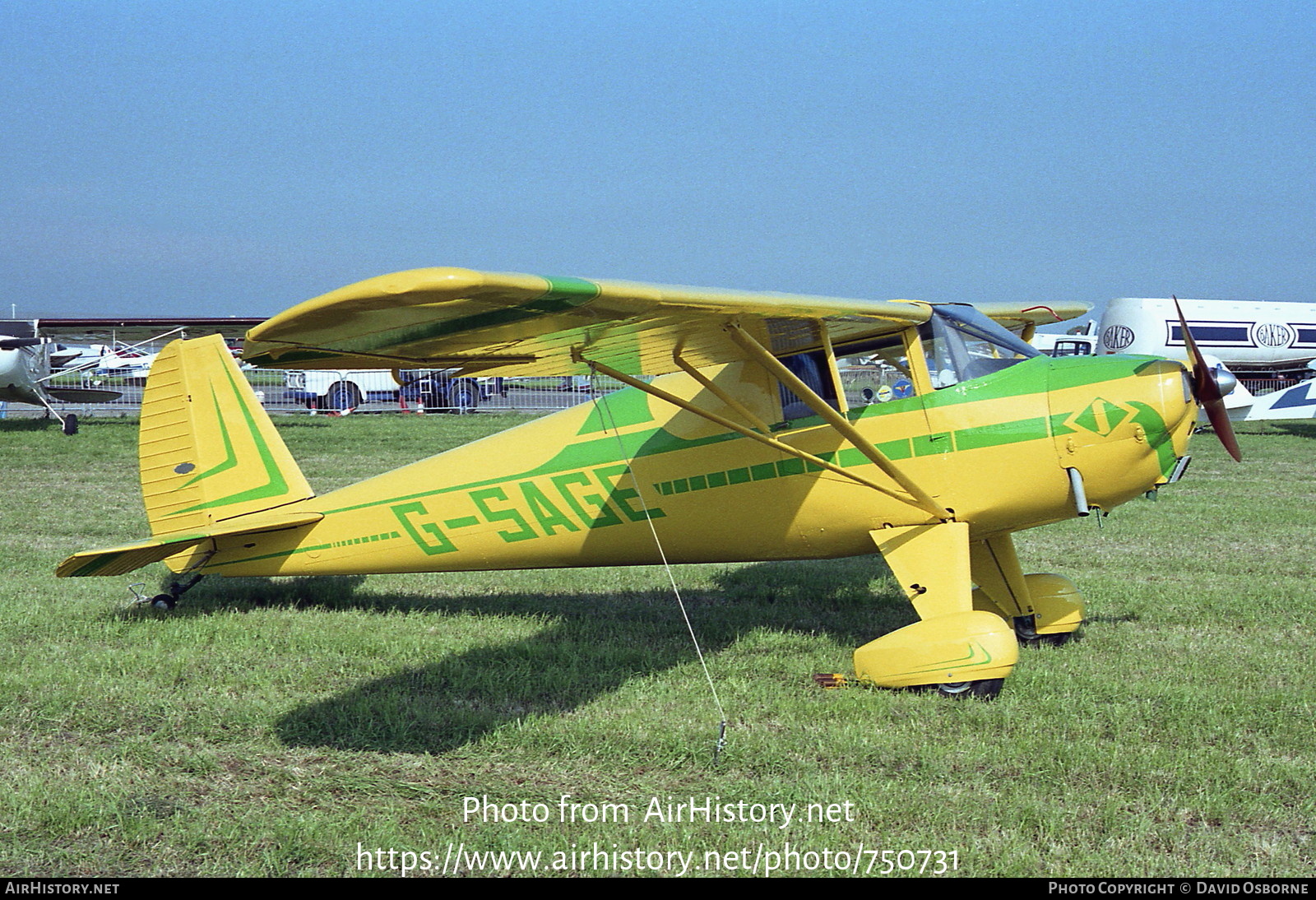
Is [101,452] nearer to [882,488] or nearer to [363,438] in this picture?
[363,438]

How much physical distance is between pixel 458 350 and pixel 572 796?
218 cm

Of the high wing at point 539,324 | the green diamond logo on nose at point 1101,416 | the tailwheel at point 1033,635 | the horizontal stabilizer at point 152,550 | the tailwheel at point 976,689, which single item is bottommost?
the tailwheel at point 1033,635

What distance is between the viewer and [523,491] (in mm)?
6715

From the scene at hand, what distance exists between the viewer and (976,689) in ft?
17.2

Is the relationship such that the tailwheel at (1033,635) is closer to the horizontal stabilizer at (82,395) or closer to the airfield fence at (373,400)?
the airfield fence at (373,400)

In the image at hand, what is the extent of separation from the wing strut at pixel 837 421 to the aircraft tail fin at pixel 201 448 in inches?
149

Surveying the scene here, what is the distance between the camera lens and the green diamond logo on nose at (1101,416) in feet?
18.1

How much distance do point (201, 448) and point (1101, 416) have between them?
19.8 feet

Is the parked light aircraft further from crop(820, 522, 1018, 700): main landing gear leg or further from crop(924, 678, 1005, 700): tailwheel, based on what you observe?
crop(924, 678, 1005, 700): tailwheel

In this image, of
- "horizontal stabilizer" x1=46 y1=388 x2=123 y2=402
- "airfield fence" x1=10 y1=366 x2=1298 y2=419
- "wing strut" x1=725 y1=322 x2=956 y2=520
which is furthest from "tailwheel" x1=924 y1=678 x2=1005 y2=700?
"horizontal stabilizer" x1=46 y1=388 x2=123 y2=402

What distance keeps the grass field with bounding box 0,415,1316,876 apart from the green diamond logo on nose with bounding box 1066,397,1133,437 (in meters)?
0.49

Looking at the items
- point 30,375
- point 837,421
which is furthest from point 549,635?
point 30,375

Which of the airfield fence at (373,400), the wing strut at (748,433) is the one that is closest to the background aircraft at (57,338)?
the airfield fence at (373,400)

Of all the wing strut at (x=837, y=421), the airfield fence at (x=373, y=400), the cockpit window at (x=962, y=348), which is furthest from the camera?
the airfield fence at (x=373, y=400)
